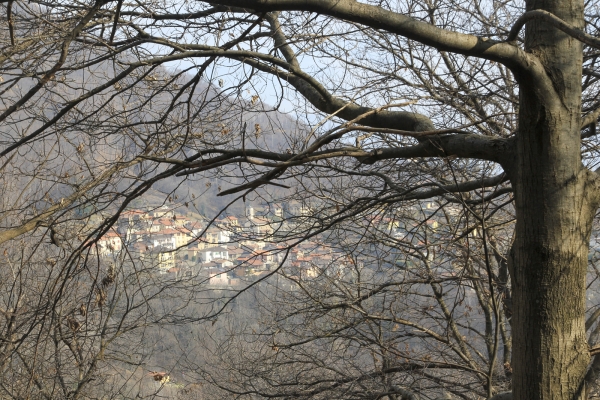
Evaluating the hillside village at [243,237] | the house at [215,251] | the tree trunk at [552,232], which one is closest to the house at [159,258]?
the hillside village at [243,237]

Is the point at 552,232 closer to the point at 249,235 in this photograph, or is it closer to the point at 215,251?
the point at 249,235

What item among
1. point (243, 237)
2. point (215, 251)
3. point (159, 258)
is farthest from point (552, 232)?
point (215, 251)

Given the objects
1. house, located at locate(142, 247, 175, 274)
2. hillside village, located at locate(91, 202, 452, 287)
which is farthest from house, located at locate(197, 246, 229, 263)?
house, located at locate(142, 247, 175, 274)

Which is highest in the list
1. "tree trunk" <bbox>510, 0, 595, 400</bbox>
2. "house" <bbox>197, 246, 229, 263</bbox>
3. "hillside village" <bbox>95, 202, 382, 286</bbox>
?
"house" <bbox>197, 246, 229, 263</bbox>

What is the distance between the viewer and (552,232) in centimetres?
247

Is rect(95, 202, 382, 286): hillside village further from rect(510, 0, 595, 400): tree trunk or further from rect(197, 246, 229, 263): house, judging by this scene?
rect(510, 0, 595, 400): tree trunk

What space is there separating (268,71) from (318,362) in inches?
158

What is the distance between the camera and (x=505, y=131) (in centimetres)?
622

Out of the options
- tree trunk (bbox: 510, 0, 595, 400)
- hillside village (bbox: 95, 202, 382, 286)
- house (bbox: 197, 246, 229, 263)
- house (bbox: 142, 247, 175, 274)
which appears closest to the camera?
tree trunk (bbox: 510, 0, 595, 400)

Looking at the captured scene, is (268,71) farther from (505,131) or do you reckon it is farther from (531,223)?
(505,131)

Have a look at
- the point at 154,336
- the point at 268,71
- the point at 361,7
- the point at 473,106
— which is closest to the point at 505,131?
the point at 473,106

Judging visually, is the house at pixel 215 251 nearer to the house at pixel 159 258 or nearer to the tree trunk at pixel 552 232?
the house at pixel 159 258

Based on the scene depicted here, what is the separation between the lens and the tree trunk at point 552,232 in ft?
8.00

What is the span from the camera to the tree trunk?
244 centimetres
